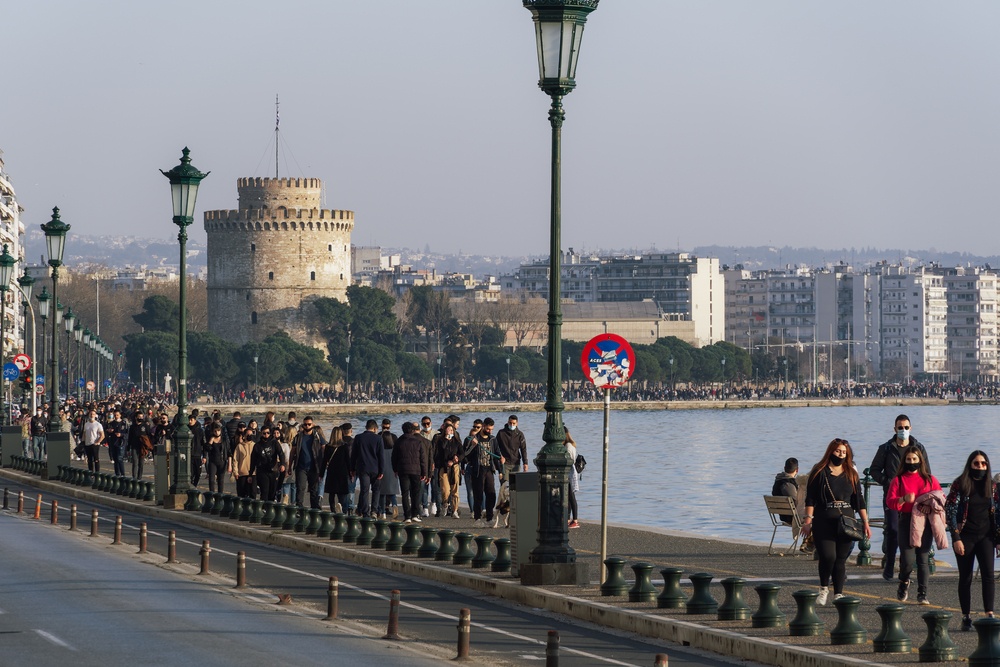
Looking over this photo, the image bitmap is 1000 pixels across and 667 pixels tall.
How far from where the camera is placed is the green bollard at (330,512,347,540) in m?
22.2

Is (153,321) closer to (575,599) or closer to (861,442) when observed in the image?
(861,442)

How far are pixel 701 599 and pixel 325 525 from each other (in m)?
9.25

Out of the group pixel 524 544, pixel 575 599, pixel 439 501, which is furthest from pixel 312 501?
pixel 575 599

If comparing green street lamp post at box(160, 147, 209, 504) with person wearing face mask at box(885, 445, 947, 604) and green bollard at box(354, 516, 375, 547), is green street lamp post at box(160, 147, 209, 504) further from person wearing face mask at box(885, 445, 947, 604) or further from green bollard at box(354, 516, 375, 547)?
person wearing face mask at box(885, 445, 947, 604)

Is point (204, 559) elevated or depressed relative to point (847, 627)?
depressed

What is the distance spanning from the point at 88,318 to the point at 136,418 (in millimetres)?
126756

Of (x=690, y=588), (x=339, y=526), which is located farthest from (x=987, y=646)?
(x=339, y=526)

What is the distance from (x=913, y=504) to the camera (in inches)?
581

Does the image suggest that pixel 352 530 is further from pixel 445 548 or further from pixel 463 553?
pixel 463 553

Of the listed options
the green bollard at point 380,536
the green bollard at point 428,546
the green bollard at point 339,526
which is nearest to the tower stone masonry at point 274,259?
the green bollard at point 339,526

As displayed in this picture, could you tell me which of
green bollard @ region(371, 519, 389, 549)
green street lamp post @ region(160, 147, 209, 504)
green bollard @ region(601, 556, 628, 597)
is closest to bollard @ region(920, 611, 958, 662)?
green bollard @ region(601, 556, 628, 597)

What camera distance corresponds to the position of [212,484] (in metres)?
30.8

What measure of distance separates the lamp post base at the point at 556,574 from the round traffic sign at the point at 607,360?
162cm

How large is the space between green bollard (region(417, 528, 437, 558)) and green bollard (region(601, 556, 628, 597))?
4045 mm
